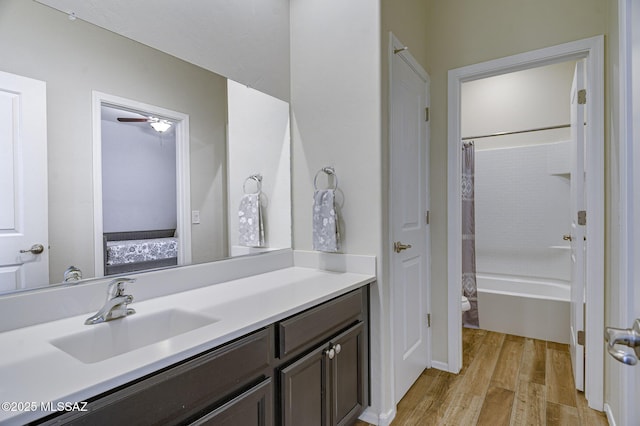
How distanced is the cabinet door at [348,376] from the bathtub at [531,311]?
75.3 inches

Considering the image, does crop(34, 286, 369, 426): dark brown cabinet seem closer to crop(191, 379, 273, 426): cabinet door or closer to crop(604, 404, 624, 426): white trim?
crop(191, 379, 273, 426): cabinet door

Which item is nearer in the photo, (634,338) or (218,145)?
(634,338)

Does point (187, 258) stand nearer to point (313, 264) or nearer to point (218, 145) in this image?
point (218, 145)

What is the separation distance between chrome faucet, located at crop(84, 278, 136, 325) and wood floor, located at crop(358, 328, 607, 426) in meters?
1.52

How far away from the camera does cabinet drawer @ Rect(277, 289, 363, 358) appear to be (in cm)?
123

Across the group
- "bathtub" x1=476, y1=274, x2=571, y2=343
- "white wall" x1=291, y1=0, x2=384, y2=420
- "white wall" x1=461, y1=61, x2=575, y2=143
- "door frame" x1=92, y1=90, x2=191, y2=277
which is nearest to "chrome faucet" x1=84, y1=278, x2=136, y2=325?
"door frame" x1=92, y1=90, x2=191, y2=277

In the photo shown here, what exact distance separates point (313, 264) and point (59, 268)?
1.25 meters

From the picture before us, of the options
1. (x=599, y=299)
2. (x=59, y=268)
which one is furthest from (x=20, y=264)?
(x=599, y=299)

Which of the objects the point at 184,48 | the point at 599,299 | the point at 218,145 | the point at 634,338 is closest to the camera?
the point at 634,338

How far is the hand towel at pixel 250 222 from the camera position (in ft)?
6.15

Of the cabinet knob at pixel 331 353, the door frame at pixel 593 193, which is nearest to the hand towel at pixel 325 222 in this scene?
the cabinet knob at pixel 331 353

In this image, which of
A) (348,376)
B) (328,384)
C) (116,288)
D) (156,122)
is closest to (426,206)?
(348,376)

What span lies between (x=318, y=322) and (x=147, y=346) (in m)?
0.67

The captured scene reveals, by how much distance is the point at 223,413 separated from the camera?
0.97 m
